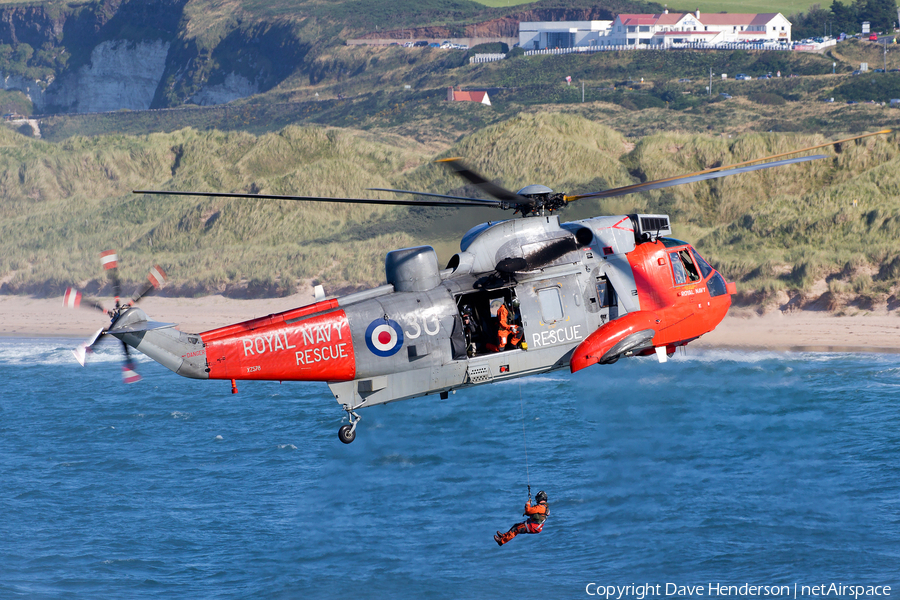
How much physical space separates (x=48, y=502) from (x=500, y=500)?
503 inches

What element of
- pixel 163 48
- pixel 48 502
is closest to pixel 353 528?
pixel 48 502

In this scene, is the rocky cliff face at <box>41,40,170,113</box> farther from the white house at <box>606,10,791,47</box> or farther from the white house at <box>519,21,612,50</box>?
the white house at <box>606,10,791,47</box>

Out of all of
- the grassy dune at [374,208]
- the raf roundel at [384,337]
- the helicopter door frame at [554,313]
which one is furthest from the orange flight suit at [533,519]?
the grassy dune at [374,208]

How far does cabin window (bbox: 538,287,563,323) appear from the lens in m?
18.3

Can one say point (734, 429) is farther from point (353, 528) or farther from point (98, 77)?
point (98, 77)

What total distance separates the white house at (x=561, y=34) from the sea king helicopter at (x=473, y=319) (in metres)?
112

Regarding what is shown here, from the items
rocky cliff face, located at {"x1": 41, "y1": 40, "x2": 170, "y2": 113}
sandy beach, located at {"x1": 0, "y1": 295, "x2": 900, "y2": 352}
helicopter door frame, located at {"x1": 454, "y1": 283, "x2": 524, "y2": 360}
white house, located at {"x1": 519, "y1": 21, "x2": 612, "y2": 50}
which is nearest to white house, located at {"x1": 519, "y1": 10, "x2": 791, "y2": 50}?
white house, located at {"x1": 519, "y1": 21, "x2": 612, "y2": 50}

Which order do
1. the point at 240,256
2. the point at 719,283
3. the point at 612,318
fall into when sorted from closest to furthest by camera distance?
the point at 612,318
the point at 719,283
the point at 240,256

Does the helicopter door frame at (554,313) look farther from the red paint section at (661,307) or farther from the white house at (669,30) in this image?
the white house at (669,30)

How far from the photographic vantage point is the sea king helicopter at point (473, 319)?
56.7 ft

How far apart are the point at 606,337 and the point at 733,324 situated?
19553 millimetres

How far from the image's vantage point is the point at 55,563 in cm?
2370

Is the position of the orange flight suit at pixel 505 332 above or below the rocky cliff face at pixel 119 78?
below

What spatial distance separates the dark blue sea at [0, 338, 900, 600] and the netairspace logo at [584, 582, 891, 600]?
63mm
